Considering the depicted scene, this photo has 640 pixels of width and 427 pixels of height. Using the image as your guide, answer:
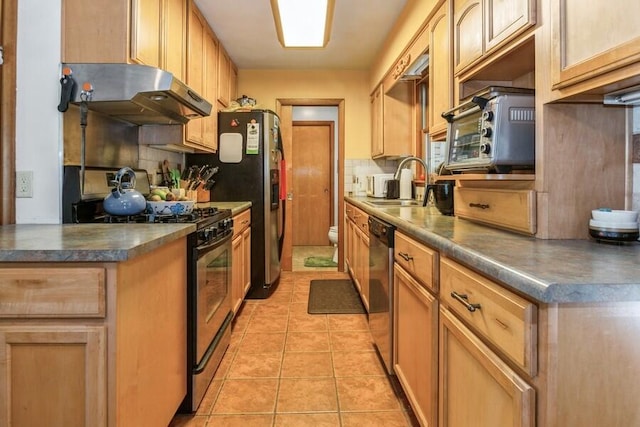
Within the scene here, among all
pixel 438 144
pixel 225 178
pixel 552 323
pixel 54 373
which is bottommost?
pixel 54 373

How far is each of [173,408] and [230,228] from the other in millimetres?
1147

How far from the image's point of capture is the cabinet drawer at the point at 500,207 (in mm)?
1337

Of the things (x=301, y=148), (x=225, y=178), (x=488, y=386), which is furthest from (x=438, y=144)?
(x=301, y=148)

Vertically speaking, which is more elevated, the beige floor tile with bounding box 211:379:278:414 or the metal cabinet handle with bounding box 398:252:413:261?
the metal cabinet handle with bounding box 398:252:413:261

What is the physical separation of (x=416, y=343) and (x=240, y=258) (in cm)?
185

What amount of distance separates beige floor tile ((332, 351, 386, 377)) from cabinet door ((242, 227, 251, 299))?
1.17m

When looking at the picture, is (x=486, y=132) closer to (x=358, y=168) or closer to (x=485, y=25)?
(x=485, y=25)

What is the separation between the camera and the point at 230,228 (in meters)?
2.52

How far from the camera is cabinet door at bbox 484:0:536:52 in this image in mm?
1300

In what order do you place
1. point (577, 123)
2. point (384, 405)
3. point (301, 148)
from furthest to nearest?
point (301, 148) < point (384, 405) < point (577, 123)

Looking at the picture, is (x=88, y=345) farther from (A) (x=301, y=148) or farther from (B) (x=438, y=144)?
(A) (x=301, y=148)

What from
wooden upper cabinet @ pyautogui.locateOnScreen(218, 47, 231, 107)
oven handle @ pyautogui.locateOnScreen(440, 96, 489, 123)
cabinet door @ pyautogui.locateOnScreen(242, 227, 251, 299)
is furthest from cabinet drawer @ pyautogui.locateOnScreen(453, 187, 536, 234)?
wooden upper cabinet @ pyautogui.locateOnScreen(218, 47, 231, 107)

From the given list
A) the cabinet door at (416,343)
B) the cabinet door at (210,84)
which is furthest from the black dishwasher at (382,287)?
the cabinet door at (210,84)

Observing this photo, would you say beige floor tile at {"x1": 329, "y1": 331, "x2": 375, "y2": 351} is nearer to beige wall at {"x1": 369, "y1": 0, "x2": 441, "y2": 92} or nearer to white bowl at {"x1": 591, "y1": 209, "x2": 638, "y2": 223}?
white bowl at {"x1": 591, "y1": 209, "x2": 638, "y2": 223}
